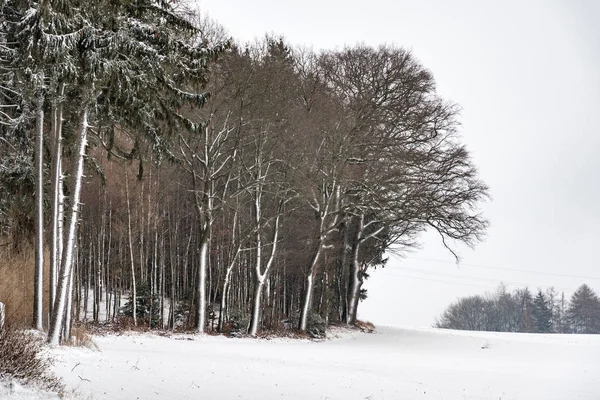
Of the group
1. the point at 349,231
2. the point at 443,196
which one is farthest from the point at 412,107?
the point at 349,231

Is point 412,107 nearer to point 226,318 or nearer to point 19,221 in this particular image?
point 226,318

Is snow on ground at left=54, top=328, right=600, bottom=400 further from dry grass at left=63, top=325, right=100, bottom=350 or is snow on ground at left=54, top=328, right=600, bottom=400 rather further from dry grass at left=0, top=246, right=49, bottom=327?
dry grass at left=0, top=246, right=49, bottom=327

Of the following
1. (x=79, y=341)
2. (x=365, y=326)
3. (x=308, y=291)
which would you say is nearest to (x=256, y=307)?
(x=308, y=291)

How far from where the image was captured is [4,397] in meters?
5.47

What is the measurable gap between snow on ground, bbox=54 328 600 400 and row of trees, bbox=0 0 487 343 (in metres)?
2.47

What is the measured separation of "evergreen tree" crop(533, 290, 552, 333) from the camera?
7369 cm

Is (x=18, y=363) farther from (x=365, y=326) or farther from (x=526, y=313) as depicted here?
(x=526, y=313)

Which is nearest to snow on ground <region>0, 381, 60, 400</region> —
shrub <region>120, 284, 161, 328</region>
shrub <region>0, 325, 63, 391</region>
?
shrub <region>0, 325, 63, 391</region>

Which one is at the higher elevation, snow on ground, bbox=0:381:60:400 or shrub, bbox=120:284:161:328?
snow on ground, bbox=0:381:60:400

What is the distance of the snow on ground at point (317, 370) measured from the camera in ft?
32.7

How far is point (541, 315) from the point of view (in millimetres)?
74312

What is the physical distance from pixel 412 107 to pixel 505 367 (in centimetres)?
1355

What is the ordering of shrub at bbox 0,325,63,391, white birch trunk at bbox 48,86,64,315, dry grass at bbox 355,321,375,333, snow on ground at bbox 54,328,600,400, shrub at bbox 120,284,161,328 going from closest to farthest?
shrub at bbox 0,325,63,391 < snow on ground at bbox 54,328,600,400 < white birch trunk at bbox 48,86,64,315 < shrub at bbox 120,284,161,328 < dry grass at bbox 355,321,375,333

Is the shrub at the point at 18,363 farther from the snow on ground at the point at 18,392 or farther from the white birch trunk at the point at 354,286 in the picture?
the white birch trunk at the point at 354,286
